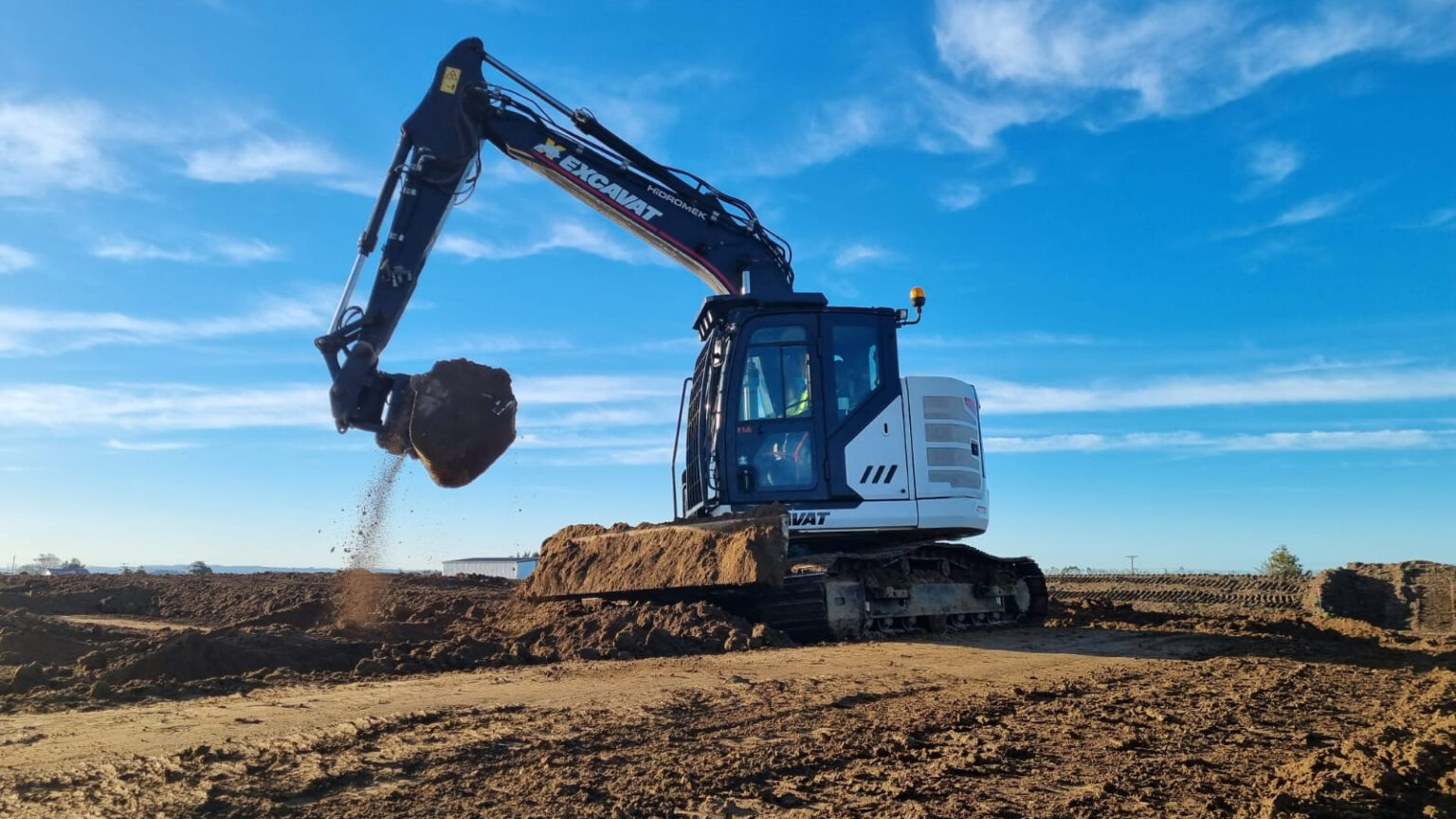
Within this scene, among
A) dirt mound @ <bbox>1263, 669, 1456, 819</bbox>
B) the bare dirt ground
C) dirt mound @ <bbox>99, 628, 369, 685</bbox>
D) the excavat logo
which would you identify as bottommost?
dirt mound @ <bbox>1263, 669, 1456, 819</bbox>

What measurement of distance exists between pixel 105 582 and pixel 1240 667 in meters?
20.6

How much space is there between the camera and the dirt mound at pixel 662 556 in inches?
327

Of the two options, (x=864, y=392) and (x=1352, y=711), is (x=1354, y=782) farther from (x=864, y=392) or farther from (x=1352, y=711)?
(x=864, y=392)

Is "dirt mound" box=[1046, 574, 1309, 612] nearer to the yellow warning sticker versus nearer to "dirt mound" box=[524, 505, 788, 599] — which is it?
"dirt mound" box=[524, 505, 788, 599]

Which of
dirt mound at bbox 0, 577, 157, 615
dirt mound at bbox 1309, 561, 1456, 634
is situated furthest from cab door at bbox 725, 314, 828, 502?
dirt mound at bbox 1309, 561, 1456, 634

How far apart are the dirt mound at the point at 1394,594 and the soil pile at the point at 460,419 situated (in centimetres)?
1493

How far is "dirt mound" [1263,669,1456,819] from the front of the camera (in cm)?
389

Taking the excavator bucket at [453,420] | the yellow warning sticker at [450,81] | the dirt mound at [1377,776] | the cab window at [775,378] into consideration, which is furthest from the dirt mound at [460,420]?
the dirt mound at [1377,776]

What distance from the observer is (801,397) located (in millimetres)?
9594

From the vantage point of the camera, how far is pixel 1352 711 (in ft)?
20.1

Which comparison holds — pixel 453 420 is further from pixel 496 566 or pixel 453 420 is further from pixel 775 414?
pixel 496 566

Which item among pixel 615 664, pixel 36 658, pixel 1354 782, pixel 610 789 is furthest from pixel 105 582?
pixel 1354 782

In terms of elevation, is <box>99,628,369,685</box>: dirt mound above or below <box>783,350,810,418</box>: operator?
below

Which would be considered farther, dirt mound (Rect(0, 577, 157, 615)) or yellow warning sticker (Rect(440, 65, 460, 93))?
dirt mound (Rect(0, 577, 157, 615))
